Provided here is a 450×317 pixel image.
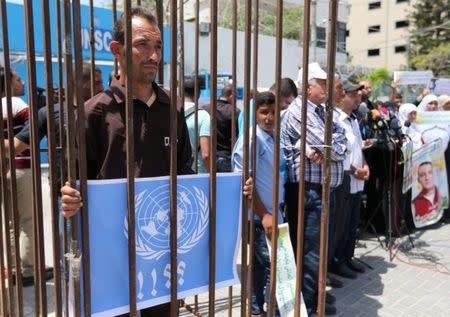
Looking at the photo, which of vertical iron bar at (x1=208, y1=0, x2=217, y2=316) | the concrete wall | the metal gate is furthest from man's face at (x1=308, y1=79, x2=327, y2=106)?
the concrete wall

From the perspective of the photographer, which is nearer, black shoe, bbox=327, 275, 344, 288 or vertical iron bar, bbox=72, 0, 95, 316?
vertical iron bar, bbox=72, 0, 95, 316

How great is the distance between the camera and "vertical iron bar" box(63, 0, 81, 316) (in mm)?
1396

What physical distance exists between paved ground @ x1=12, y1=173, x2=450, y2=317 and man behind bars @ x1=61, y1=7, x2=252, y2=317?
180 cm

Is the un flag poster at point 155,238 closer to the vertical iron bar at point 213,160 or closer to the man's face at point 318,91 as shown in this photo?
the vertical iron bar at point 213,160

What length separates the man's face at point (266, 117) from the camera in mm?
2932

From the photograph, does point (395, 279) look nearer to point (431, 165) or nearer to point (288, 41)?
point (431, 165)

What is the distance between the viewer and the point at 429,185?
5.76m

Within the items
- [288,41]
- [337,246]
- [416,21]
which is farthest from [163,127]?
[416,21]

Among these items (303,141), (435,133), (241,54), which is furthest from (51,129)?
(241,54)

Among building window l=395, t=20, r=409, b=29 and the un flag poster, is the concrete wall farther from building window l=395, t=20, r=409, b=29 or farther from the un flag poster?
building window l=395, t=20, r=409, b=29

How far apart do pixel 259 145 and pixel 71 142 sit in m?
1.57

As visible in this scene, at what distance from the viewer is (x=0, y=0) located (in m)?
1.96

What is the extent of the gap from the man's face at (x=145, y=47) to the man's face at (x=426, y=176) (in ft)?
15.5

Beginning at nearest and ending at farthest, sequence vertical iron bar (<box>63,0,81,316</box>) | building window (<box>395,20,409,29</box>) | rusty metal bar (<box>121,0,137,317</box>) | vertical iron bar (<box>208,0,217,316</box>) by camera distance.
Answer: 1. vertical iron bar (<box>63,0,81,316</box>)
2. rusty metal bar (<box>121,0,137,317</box>)
3. vertical iron bar (<box>208,0,217,316</box>)
4. building window (<box>395,20,409,29</box>)
